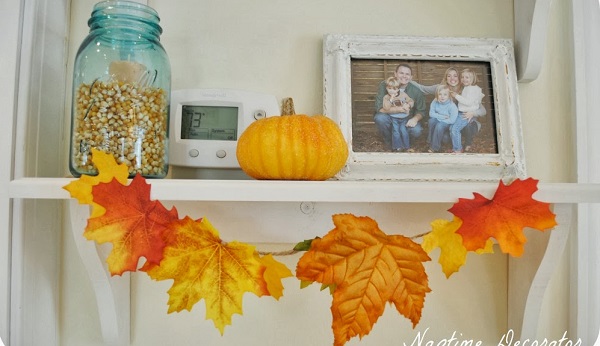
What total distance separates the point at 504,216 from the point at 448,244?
7 centimetres

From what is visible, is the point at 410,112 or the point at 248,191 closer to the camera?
the point at 248,191

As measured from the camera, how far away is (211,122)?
0.76m

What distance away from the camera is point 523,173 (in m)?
0.77

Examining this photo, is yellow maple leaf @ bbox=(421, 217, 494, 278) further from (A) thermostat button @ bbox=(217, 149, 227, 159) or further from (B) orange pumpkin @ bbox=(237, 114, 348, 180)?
(A) thermostat button @ bbox=(217, 149, 227, 159)

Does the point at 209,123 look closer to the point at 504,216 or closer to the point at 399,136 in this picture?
the point at 399,136

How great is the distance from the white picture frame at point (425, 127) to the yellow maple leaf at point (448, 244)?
168 mm

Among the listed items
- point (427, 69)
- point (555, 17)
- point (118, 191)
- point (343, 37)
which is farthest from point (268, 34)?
point (555, 17)

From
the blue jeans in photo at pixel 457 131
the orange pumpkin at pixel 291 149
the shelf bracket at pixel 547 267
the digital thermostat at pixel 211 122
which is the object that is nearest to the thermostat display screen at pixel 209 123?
the digital thermostat at pixel 211 122

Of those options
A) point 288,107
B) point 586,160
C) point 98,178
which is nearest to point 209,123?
point 288,107

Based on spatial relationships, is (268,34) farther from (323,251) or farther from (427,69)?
(323,251)

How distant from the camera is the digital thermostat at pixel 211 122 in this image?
0.75m

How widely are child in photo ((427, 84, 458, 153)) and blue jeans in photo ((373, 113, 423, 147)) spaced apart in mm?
19

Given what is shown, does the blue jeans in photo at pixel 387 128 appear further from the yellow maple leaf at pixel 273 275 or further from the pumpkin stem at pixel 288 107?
the yellow maple leaf at pixel 273 275

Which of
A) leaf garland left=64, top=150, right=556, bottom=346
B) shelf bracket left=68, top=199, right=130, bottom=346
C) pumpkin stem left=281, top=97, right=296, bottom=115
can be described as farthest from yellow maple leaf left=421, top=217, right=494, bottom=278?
shelf bracket left=68, top=199, right=130, bottom=346
